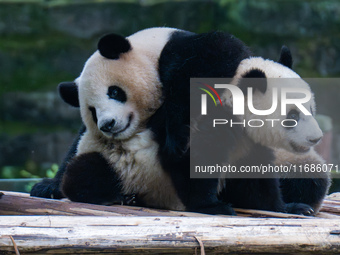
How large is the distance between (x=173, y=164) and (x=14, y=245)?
1.05 meters

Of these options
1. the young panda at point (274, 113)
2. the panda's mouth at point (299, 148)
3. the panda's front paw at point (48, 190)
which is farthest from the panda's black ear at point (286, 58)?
the panda's front paw at point (48, 190)

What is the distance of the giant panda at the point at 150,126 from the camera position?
9.26 ft

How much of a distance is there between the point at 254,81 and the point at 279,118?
256 millimetres

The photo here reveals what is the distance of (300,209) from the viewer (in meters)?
3.04

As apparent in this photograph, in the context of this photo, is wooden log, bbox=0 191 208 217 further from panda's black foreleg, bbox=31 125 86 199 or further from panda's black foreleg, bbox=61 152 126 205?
panda's black foreleg, bbox=31 125 86 199

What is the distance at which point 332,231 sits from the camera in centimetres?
222

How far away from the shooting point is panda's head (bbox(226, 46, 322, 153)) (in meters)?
2.86

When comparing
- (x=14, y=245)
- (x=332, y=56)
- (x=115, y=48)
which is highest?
(x=332, y=56)

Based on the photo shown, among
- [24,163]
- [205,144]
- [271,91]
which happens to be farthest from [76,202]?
[24,163]

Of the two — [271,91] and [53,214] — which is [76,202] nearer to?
[53,214]

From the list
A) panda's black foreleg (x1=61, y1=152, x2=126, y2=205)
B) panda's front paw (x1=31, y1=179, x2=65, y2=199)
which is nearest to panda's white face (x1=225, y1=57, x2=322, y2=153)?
panda's black foreleg (x1=61, y1=152, x2=126, y2=205)

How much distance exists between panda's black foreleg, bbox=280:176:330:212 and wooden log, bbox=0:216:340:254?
0.92 m

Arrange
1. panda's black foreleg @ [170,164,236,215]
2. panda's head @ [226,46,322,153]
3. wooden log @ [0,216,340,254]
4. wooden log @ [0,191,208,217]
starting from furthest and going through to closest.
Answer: panda's head @ [226,46,322,153]
panda's black foreleg @ [170,164,236,215]
wooden log @ [0,191,208,217]
wooden log @ [0,216,340,254]

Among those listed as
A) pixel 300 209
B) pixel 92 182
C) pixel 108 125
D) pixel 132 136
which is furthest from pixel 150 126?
pixel 300 209
